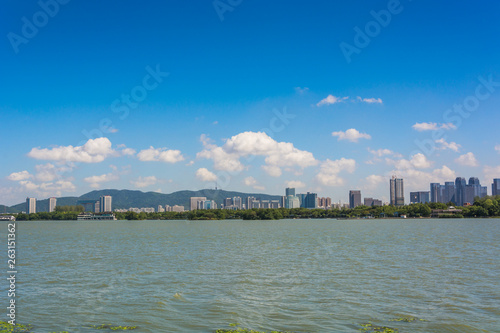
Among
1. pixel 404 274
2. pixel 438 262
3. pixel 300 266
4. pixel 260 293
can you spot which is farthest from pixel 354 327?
pixel 438 262

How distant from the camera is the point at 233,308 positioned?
15719mm

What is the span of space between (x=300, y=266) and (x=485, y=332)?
14345 millimetres

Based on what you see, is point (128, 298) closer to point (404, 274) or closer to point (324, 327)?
point (324, 327)

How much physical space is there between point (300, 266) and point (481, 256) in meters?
15.0

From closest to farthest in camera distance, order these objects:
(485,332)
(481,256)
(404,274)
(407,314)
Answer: (485,332) → (407,314) → (404,274) → (481,256)

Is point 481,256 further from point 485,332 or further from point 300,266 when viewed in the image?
point 485,332

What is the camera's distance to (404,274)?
75.6 ft

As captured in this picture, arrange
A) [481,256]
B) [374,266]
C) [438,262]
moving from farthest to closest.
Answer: [481,256]
[438,262]
[374,266]

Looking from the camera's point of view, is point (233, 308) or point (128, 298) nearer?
point (233, 308)

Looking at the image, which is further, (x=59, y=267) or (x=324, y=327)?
(x=59, y=267)

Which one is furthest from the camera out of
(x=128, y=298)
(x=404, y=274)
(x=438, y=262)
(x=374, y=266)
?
(x=438, y=262)

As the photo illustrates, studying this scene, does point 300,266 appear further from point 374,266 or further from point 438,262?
point 438,262

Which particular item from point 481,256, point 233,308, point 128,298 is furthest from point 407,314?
point 481,256

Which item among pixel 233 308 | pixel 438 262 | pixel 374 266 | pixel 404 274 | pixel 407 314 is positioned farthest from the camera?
pixel 438 262
